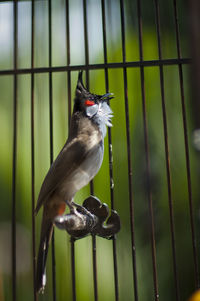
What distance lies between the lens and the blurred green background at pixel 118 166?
2.49 meters

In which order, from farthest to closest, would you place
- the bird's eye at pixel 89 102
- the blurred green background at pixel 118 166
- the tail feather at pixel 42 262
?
1. the blurred green background at pixel 118 166
2. the bird's eye at pixel 89 102
3. the tail feather at pixel 42 262

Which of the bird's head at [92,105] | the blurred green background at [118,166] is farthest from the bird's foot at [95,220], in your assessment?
the blurred green background at [118,166]

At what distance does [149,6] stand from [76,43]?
58 cm

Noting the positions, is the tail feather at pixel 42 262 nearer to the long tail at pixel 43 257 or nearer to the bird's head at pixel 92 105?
the long tail at pixel 43 257

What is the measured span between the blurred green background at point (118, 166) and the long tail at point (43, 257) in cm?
118

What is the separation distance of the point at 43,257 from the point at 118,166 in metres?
1.43

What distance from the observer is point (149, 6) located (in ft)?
8.63

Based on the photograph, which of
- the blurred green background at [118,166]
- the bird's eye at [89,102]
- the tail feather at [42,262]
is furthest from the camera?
the blurred green background at [118,166]

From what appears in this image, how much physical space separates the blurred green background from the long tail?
118 centimetres

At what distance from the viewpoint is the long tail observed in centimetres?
121

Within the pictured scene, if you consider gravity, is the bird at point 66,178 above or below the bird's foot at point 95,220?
above

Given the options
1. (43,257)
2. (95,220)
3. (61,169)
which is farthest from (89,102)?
(43,257)

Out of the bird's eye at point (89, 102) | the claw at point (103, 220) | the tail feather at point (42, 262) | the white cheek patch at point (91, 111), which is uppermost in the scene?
the bird's eye at point (89, 102)

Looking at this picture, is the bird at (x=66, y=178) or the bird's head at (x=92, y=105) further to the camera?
the bird's head at (x=92, y=105)
